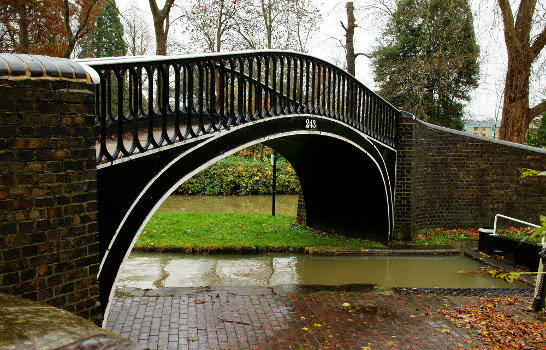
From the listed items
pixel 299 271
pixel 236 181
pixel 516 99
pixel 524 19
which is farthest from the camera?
pixel 236 181

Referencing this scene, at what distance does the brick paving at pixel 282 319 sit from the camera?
582 cm

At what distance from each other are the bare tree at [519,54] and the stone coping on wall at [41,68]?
14.0m

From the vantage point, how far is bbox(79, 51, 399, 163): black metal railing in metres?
4.89

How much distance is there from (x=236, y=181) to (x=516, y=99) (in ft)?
39.1

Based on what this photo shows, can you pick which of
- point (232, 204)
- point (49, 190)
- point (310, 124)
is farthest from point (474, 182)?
point (49, 190)

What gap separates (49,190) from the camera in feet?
12.2

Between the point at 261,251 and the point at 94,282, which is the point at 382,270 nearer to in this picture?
the point at 261,251

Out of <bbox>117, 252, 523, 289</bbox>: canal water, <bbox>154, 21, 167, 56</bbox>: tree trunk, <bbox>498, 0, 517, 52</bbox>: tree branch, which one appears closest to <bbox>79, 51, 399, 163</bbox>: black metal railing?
<bbox>117, 252, 523, 289</bbox>: canal water

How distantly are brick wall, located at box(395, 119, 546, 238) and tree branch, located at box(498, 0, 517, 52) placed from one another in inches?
139

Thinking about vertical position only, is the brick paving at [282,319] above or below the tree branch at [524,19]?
below

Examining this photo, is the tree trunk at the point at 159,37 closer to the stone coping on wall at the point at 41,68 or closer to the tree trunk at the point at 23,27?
the tree trunk at the point at 23,27

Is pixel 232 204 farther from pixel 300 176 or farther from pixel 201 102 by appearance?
pixel 201 102

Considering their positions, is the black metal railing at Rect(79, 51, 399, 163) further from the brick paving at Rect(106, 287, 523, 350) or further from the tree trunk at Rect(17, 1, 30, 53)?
the tree trunk at Rect(17, 1, 30, 53)

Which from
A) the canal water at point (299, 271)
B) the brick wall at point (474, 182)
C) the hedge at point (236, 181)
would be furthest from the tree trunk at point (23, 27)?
the brick wall at point (474, 182)
